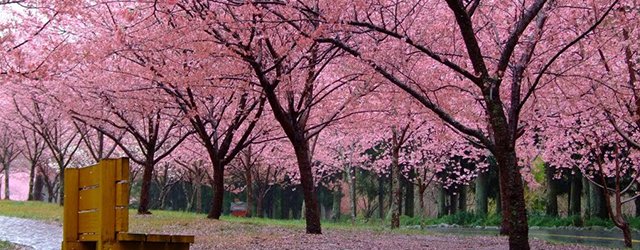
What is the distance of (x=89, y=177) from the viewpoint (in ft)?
17.7

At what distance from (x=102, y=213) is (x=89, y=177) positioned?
490 mm

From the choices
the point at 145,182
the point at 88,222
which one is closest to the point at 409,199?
the point at 145,182

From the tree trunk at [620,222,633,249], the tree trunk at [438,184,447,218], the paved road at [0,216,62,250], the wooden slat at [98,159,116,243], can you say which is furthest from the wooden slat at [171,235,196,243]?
the tree trunk at [438,184,447,218]

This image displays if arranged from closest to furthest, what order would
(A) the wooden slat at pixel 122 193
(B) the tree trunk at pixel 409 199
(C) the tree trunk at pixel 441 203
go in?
(A) the wooden slat at pixel 122 193 < (C) the tree trunk at pixel 441 203 < (B) the tree trunk at pixel 409 199

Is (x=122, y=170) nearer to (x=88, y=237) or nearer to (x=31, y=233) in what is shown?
(x=88, y=237)

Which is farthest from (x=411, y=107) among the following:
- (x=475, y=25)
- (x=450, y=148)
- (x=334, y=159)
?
(x=334, y=159)

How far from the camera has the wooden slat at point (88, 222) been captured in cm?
526

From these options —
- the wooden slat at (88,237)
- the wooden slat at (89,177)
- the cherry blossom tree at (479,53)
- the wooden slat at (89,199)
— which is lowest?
the wooden slat at (88,237)

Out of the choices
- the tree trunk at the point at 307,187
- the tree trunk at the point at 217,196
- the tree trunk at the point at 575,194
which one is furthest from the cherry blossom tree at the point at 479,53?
the tree trunk at the point at 575,194

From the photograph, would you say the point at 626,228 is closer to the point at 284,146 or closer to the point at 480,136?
the point at 480,136

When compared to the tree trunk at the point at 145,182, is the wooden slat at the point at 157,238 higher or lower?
lower

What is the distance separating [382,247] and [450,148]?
73.1 feet

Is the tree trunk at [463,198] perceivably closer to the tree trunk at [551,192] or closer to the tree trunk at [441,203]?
the tree trunk at [441,203]

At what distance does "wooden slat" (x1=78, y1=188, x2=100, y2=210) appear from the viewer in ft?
17.0
